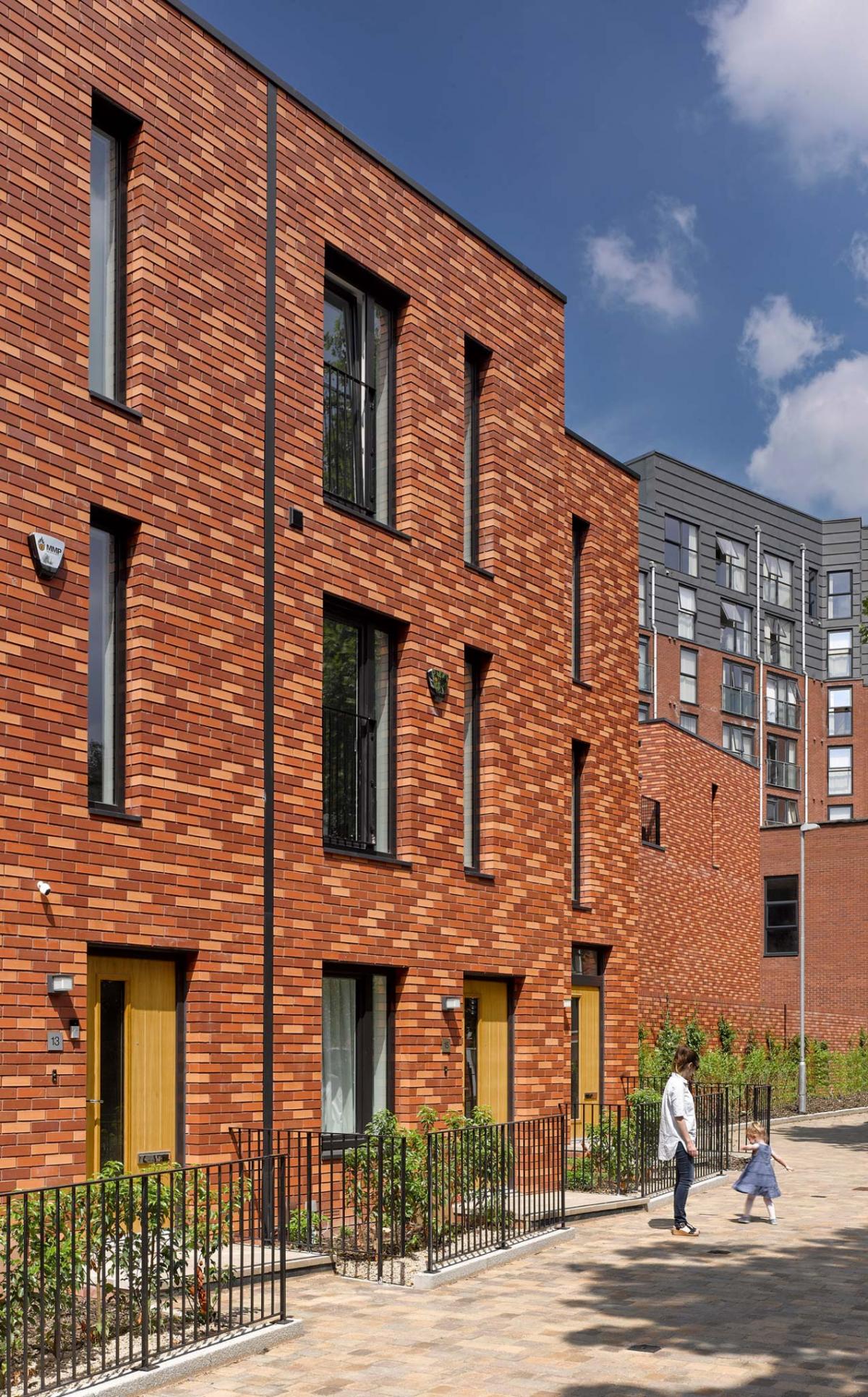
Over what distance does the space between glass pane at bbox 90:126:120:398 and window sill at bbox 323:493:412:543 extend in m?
2.87

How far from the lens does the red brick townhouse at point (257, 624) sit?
11.5 m

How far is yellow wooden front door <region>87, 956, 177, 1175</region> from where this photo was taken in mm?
11719

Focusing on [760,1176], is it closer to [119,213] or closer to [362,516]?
[362,516]

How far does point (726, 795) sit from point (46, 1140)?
23939mm

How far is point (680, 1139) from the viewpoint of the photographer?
14.9 m

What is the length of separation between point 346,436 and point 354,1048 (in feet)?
20.2

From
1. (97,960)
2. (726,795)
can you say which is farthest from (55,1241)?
(726,795)

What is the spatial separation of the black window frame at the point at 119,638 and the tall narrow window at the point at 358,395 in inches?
122

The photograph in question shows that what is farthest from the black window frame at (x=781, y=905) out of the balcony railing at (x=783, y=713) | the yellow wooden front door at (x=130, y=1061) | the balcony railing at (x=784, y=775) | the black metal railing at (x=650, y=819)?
the yellow wooden front door at (x=130, y=1061)

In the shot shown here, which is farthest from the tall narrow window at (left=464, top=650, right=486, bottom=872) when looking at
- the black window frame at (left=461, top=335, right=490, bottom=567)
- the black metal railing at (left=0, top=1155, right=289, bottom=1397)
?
the black metal railing at (left=0, top=1155, right=289, bottom=1397)

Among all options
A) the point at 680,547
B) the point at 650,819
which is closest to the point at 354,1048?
the point at 650,819

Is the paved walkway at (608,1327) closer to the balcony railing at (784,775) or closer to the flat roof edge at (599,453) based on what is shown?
the flat roof edge at (599,453)

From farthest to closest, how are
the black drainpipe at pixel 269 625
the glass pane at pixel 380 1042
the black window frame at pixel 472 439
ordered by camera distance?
1. the black window frame at pixel 472 439
2. the glass pane at pixel 380 1042
3. the black drainpipe at pixel 269 625

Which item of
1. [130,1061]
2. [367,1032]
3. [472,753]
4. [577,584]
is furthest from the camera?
[577,584]
